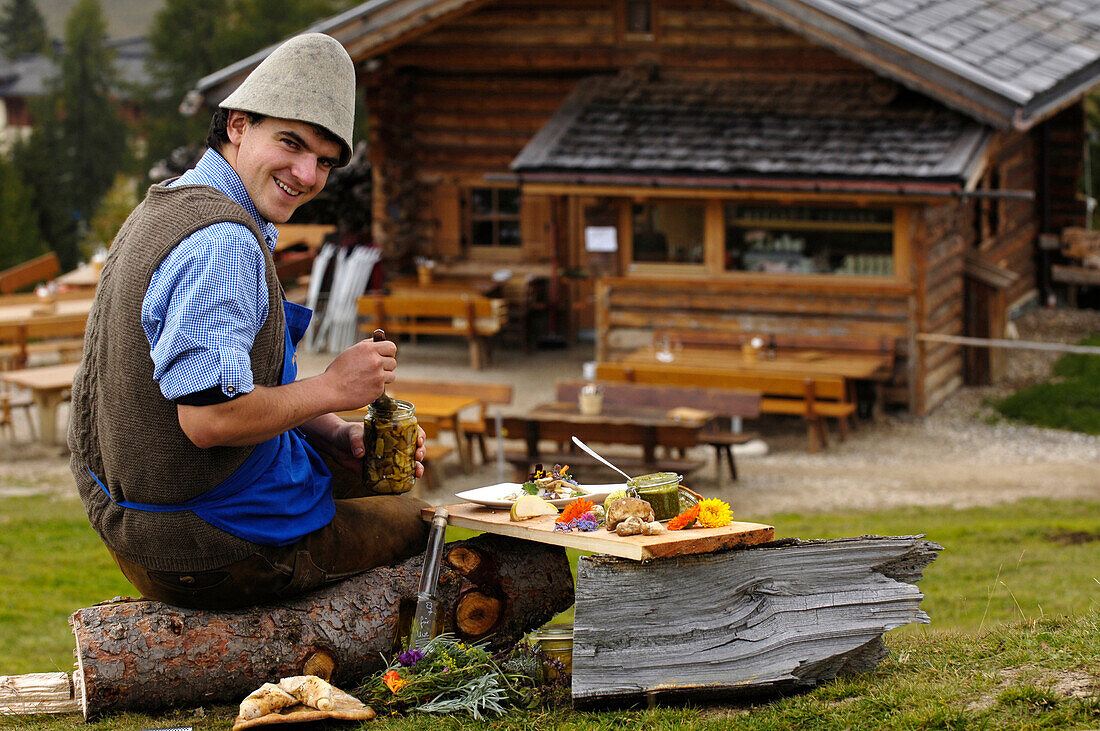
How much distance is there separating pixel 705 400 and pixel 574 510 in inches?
279

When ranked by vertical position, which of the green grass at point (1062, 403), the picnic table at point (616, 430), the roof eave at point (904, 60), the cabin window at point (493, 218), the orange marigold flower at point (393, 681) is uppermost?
the roof eave at point (904, 60)

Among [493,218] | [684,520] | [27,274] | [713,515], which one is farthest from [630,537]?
[27,274]

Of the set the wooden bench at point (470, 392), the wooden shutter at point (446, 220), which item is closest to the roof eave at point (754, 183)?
the wooden bench at point (470, 392)

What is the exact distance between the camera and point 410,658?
4074mm

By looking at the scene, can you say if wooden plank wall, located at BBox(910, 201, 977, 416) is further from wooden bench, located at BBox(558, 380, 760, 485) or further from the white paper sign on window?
the white paper sign on window

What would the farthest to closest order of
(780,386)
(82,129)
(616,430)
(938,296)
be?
(82,129)
(938,296)
(780,386)
(616,430)

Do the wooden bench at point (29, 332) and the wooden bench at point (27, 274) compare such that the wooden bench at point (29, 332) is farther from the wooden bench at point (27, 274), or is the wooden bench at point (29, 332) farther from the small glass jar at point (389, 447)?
the small glass jar at point (389, 447)

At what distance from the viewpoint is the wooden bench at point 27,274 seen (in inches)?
704

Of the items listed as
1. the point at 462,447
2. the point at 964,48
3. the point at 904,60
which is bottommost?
the point at 462,447

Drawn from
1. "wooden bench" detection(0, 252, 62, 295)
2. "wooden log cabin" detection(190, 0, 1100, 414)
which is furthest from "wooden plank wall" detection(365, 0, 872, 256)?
"wooden bench" detection(0, 252, 62, 295)

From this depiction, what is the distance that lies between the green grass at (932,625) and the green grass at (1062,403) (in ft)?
9.88

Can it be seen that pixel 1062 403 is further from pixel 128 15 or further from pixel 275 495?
pixel 128 15

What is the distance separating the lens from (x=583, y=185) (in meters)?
13.0

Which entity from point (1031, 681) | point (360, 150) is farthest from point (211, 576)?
point (360, 150)
